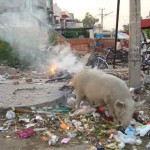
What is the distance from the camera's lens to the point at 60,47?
20.0 metres

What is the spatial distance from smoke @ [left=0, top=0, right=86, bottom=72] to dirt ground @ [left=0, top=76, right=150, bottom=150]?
448cm

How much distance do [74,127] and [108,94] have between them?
0.86 m

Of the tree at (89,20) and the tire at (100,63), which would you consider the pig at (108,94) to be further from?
the tree at (89,20)

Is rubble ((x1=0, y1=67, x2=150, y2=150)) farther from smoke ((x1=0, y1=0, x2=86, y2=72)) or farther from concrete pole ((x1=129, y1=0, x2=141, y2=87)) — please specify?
smoke ((x1=0, y1=0, x2=86, y2=72))

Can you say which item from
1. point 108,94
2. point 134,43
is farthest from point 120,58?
point 108,94

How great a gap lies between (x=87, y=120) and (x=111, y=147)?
1322 mm

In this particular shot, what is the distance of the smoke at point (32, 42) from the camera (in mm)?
17672

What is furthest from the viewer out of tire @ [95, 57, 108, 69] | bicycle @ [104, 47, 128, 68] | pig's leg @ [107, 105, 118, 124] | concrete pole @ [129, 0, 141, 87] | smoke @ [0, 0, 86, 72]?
smoke @ [0, 0, 86, 72]

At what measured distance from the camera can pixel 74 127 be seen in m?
6.82

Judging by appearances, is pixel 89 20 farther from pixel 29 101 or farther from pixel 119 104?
pixel 119 104

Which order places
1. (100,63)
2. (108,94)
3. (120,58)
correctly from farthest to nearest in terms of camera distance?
(120,58) < (100,63) < (108,94)

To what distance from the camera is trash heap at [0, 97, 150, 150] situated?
6.20 meters

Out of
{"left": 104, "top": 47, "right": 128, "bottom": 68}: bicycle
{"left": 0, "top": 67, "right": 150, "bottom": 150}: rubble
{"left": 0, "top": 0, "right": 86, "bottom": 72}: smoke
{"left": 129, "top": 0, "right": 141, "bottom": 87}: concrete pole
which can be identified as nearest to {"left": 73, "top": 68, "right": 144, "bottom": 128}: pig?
{"left": 0, "top": 67, "right": 150, "bottom": 150}: rubble

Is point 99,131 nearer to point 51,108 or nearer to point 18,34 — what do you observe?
point 51,108
